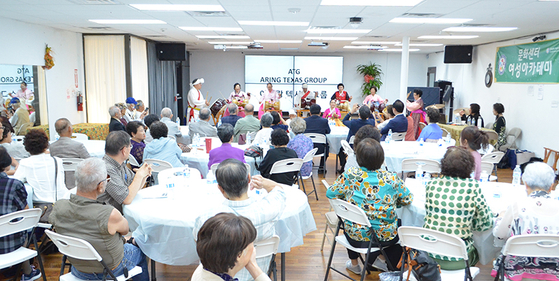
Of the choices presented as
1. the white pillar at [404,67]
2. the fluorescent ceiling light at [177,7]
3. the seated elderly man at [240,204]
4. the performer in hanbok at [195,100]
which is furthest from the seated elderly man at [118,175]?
the performer in hanbok at [195,100]

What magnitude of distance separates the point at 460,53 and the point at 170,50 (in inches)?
336

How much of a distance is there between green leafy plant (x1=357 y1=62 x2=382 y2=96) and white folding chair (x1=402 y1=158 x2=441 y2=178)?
11196 mm

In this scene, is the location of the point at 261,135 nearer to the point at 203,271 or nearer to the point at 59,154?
the point at 59,154

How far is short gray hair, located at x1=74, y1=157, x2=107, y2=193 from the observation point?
94.3 inches

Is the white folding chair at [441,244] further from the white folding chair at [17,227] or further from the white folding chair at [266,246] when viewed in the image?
the white folding chair at [17,227]

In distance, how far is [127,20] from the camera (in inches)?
287

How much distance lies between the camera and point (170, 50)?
1209 cm

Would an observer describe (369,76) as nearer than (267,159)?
No

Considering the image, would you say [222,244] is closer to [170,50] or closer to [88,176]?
[88,176]

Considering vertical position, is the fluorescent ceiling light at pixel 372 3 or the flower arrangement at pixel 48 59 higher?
the fluorescent ceiling light at pixel 372 3

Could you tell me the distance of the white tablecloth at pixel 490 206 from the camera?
9.44 feet

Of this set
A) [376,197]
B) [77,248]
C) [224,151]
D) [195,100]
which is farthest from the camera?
[195,100]

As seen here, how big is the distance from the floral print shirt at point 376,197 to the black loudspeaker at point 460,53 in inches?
386

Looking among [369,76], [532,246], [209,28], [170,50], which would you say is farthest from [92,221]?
[369,76]
